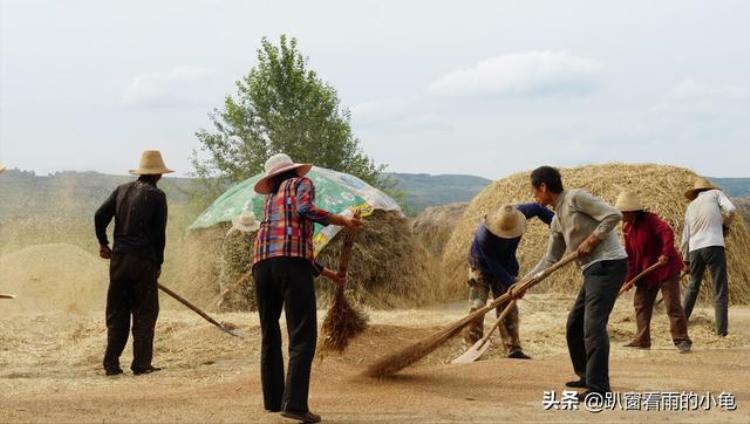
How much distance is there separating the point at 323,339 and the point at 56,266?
10.1 metres

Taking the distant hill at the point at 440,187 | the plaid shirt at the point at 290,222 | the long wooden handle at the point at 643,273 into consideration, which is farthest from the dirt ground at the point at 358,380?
the distant hill at the point at 440,187

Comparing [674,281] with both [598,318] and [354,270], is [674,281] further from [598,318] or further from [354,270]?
[354,270]

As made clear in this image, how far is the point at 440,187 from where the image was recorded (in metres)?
86.3

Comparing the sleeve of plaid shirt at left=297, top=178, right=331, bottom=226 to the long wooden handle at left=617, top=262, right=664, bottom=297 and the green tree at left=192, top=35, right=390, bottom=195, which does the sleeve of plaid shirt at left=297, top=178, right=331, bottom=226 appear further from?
the green tree at left=192, top=35, right=390, bottom=195

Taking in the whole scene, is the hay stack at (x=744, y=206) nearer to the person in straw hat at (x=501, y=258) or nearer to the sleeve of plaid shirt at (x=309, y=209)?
the person in straw hat at (x=501, y=258)

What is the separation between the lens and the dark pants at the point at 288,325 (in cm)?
559

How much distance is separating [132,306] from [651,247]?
4.99 metres

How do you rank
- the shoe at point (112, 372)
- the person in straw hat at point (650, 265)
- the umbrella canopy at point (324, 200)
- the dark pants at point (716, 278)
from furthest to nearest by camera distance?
the umbrella canopy at point (324, 200)
the dark pants at point (716, 278)
the person in straw hat at point (650, 265)
the shoe at point (112, 372)

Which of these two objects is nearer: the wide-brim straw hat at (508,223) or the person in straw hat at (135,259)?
the person in straw hat at (135,259)

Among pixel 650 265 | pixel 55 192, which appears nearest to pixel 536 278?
pixel 650 265

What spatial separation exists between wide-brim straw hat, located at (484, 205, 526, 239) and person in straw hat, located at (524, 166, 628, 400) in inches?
60.4

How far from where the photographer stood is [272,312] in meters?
5.88

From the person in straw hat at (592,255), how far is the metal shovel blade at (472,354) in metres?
1.49

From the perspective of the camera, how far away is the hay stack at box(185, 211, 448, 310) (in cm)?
1413
